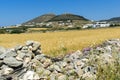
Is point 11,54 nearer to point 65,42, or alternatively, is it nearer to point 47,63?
point 47,63

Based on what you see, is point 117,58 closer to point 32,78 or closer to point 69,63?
point 32,78

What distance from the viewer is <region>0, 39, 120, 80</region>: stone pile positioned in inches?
510

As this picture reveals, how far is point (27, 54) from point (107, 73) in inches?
301

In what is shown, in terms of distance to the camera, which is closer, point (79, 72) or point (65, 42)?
point (79, 72)

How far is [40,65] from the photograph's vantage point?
14.8m

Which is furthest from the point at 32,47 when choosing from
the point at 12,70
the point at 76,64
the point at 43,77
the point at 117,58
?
the point at 117,58

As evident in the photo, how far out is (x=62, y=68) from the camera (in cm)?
1456

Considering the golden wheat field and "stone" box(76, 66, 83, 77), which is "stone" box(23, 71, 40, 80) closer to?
"stone" box(76, 66, 83, 77)

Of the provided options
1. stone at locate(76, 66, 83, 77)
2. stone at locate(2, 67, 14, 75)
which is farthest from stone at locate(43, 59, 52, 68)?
stone at locate(76, 66, 83, 77)

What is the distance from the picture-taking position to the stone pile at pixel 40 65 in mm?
12945

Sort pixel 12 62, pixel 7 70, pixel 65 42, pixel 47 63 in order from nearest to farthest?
1. pixel 7 70
2. pixel 12 62
3. pixel 47 63
4. pixel 65 42

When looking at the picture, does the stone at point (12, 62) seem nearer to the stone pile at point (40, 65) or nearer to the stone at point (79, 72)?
the stone pile at point (40, 65)

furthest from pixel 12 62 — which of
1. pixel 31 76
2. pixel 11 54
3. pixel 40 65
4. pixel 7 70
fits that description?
pixel 31 76

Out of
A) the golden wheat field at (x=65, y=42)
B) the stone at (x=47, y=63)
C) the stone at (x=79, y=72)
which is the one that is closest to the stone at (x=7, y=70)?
the stone at (x=47, y=63)
